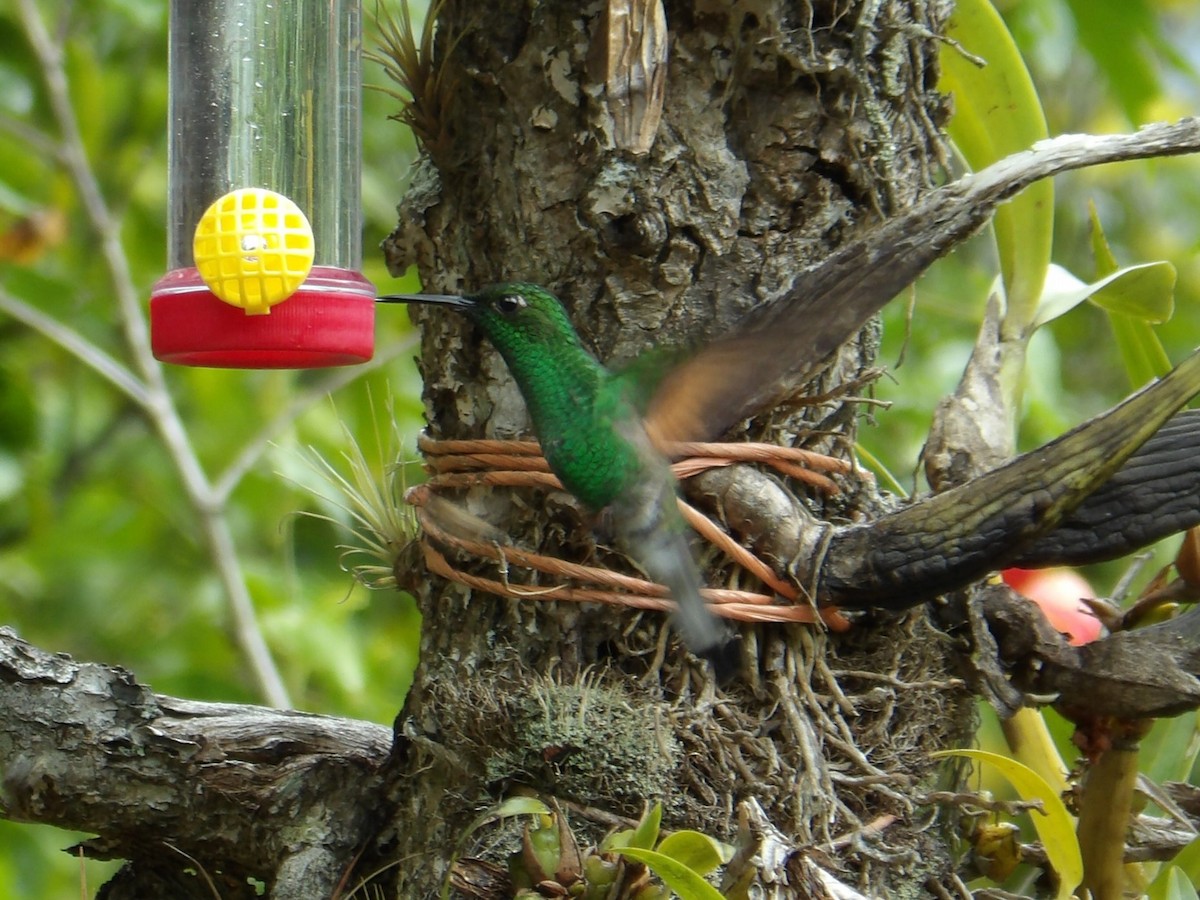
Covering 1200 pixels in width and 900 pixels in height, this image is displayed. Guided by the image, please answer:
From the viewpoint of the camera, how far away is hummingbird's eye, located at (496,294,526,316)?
141 cm

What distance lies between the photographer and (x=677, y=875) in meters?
1.11

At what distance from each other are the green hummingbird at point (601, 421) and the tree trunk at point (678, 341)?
0.03 metres

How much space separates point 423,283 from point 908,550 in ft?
1.96

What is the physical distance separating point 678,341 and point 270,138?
2.44 ft

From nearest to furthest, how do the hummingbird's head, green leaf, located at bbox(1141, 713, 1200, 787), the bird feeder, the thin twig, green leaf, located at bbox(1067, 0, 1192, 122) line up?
1. the hummingbird's head
2. the bird feeder
3. green leaf, located at bbox(1141, 713, 1200, 787)
4. green leaf, located at bbox(1067, 0, 1192, 122)
5. the thin twig

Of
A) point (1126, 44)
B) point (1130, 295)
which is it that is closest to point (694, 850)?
point (1130, 295)

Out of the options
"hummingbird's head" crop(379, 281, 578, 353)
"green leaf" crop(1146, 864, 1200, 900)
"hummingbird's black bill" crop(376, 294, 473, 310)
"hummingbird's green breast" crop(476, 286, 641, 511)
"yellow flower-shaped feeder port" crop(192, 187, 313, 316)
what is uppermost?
"yellow flower-shaped feeder port" crop(192, 187, 313, 316)

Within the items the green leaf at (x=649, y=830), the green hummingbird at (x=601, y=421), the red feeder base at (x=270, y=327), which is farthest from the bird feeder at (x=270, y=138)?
the green leaf at (x=649, y=830)

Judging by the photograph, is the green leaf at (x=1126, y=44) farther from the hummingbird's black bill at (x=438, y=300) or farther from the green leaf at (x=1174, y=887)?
the green leaf at (x=1174, y=887)

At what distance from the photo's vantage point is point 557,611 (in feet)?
4.61

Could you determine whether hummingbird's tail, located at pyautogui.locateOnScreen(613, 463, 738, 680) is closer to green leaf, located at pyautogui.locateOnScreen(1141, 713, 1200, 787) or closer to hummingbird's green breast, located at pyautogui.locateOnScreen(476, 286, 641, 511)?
hummingbird's green breast, located at pyautogui.locateOnScreen(476, 286, 641, 511)

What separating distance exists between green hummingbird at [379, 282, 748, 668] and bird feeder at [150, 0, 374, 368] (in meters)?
0.16

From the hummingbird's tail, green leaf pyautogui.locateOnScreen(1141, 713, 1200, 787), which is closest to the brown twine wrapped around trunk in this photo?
the hummingbird's tail

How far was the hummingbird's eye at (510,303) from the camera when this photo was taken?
141 cm
